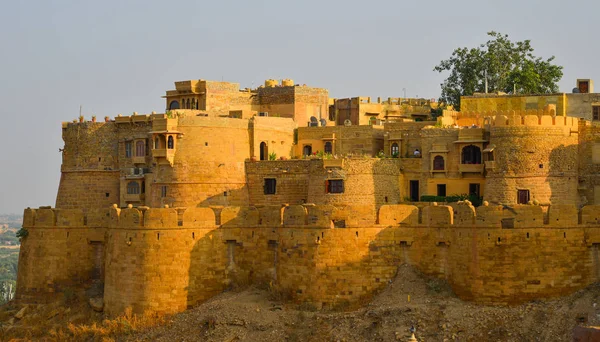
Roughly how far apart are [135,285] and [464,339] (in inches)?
484

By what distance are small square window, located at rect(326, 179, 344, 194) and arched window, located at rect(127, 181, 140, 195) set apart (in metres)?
8.66

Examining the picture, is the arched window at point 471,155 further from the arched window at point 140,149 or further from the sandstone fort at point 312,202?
the arched window at point 140,149

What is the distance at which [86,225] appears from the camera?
4416cm

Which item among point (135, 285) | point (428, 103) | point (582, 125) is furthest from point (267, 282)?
point (428, 103)

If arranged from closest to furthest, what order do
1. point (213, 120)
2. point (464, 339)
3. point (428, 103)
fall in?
point (464, 339) → point (213, 120) → point (428, 103)

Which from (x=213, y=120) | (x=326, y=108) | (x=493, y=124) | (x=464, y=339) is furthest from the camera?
(x=326, y=108)

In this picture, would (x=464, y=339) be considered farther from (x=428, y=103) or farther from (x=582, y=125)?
(x=428, y=103)

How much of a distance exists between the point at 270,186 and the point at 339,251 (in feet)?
27.4

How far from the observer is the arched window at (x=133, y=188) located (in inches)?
1815

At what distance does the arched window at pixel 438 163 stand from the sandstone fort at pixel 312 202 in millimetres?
47

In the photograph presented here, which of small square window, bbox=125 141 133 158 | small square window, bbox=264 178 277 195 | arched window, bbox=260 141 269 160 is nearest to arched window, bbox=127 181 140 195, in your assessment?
small square window, bbox=125 141 133 158

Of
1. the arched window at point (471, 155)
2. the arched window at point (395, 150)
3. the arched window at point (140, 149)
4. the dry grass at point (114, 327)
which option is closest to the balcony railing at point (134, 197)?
the arched window at point (140, 149)

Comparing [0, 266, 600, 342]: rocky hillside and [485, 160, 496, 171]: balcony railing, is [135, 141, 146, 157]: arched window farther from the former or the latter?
[485, 160, 496, 171]: balcony railing

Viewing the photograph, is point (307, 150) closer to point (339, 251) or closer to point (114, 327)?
point (339, 251)
